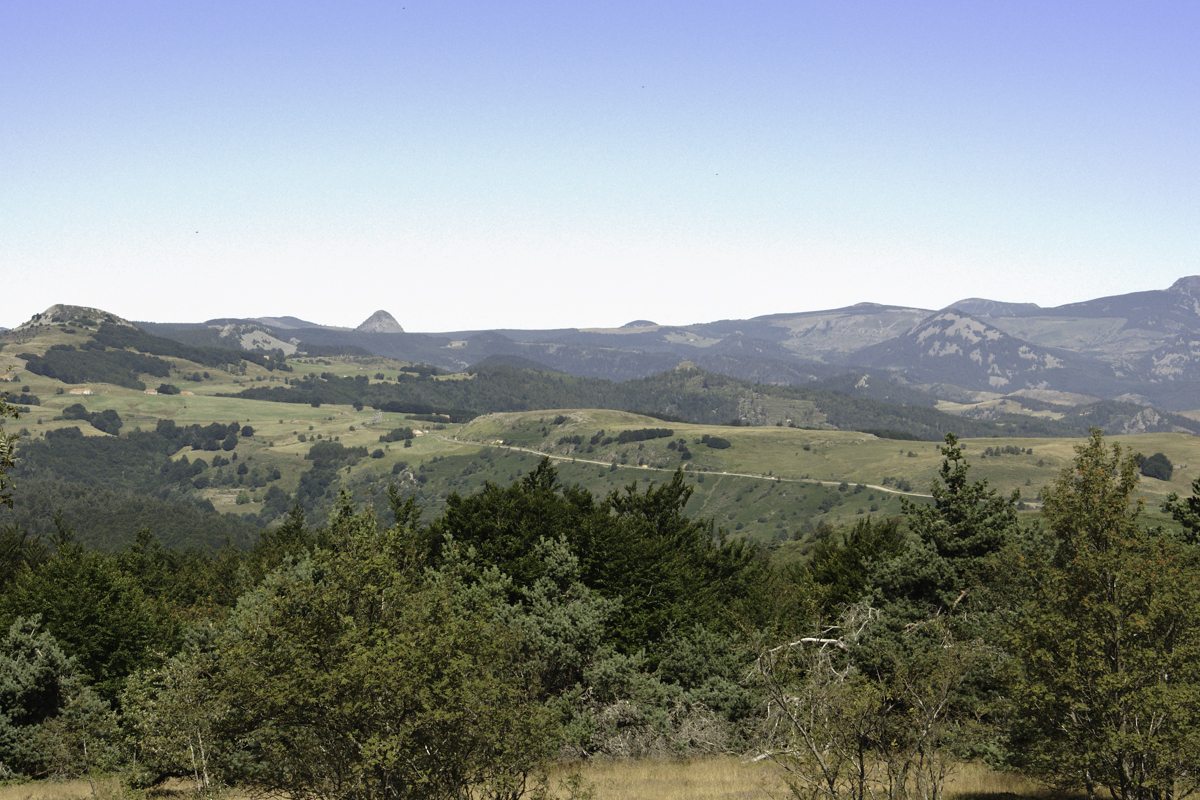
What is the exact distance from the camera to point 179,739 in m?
27.5

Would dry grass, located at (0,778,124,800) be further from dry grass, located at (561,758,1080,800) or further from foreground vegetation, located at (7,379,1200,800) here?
dry grass, located at (561,758,1080,800)

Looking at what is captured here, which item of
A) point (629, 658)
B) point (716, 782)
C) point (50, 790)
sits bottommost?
point (50, 790)

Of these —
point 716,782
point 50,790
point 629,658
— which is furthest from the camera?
point 629,658

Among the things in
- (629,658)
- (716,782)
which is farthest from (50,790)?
(716,782)

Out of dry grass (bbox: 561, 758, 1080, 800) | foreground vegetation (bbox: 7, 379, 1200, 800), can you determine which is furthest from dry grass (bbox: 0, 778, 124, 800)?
dry grass (bbox: 561, 758, 1080, 800)

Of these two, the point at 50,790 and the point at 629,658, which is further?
the point at 629,658

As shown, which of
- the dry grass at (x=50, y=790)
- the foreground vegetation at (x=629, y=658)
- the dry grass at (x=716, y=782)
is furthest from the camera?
the dry grass at (x=50, y=790)

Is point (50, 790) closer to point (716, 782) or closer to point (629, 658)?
point (629, 658)

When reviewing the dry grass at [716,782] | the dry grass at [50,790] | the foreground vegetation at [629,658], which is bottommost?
the dry grass at [50,790]

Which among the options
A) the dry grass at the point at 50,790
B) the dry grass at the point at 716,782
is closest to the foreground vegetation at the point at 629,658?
the dry grass at the point at 716,782

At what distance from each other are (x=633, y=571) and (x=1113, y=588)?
35546 mm

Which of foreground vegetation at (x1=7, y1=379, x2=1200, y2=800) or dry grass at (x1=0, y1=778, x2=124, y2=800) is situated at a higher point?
foreground vegetation at (x1=7, y1=379, x2=1200, y2=800)

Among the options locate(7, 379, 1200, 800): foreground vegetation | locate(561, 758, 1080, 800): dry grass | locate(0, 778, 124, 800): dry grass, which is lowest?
locate(0, 778, 124, 800): dry grass

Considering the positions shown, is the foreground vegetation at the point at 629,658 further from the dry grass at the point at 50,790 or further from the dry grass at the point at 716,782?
the dry grass at the point at 50,790
